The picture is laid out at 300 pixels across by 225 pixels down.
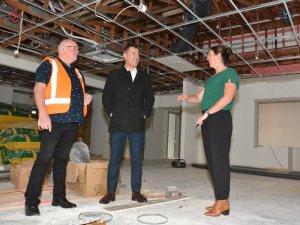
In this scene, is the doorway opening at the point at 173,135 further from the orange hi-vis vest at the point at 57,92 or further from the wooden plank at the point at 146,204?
the orange hi-vis vest at the point at 57,92

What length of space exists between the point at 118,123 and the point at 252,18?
11.6ft

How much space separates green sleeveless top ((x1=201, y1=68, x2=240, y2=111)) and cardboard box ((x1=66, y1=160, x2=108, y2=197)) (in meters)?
1.20

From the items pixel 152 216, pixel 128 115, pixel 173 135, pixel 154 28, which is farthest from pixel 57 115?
pixel 173 135

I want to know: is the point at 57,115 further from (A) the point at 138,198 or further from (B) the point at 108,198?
(A) the point at 138,198

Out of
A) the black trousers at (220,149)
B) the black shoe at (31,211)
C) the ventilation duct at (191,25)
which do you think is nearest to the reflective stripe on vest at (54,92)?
the black shoe at (31,211)

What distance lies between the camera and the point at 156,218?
1.99 meters

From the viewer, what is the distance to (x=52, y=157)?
2.04m

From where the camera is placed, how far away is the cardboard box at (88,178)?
102 inches

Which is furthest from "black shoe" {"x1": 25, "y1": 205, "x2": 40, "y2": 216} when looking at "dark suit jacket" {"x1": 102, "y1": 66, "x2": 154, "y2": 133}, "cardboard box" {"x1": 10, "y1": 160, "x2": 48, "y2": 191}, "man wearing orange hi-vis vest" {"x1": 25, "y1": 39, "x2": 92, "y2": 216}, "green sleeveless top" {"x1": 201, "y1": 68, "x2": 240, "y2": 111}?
"green sleeveless top" {"x1": 201, "y1": 68, "x2": 240, "y2": 111}

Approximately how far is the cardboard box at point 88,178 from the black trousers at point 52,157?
378 mm

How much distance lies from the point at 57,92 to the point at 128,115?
0.67 metres

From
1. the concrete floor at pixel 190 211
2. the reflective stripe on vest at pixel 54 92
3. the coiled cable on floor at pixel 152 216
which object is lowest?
the concrete floor at pixel 190 211

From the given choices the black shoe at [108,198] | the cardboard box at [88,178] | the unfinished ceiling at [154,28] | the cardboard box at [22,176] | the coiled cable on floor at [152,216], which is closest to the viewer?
the coiled cable on floor at [152,216]

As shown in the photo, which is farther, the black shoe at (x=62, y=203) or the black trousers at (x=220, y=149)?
the black shoe at (x=62, y=203)
